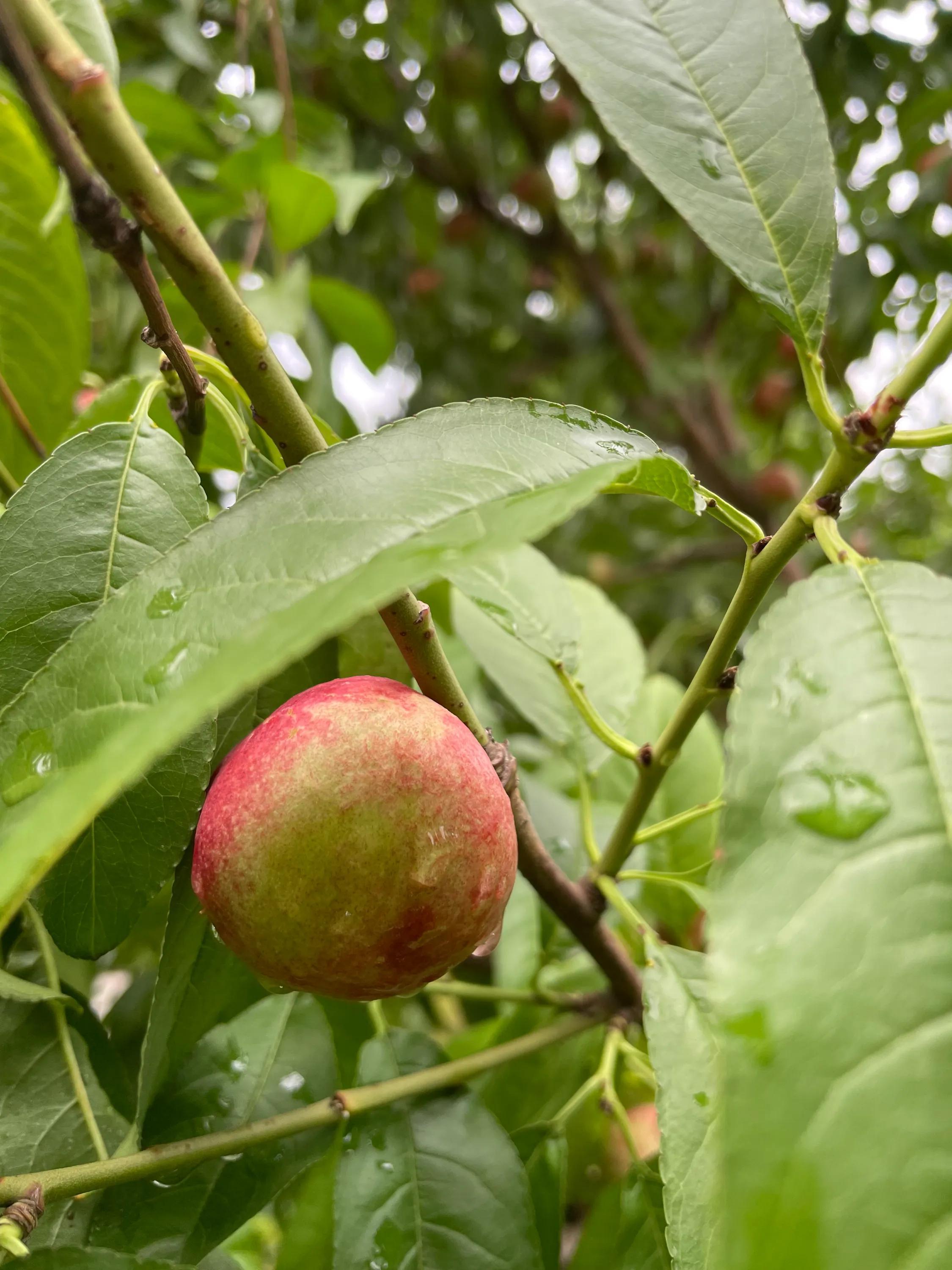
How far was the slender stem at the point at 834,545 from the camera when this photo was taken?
1.21ft

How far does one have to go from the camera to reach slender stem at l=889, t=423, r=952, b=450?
0.42 m

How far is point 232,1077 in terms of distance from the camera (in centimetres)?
55

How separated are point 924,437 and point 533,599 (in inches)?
11.0

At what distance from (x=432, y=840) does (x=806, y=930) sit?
0.17m

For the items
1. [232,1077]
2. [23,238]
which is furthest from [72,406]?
[232,1077]

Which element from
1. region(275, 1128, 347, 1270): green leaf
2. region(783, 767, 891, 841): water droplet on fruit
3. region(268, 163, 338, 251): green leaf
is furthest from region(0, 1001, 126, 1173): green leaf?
region(268, 163, 338, 251): green leaf

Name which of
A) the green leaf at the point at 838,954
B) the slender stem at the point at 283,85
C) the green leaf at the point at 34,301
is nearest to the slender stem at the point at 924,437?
the green leaf at the point at 838,954

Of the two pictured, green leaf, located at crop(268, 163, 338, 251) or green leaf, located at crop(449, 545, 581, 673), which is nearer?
green leaf, located at crop(449, 545, 581, 673)

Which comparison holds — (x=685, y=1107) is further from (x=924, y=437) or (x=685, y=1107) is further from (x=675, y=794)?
(x=675, y=794)

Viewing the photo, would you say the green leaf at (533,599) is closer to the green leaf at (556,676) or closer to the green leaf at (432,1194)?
the green leaf at (556,676)

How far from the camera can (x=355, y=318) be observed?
1361mm

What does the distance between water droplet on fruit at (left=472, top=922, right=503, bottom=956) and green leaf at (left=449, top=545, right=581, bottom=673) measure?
0.17 metres

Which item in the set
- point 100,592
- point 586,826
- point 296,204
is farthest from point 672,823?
point 296,204

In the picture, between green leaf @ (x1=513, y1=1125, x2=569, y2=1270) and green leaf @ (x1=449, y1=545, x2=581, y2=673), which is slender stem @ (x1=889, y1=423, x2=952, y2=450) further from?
green leaf @ (x1=513, y1=1125, x2=569, y2=1270)
